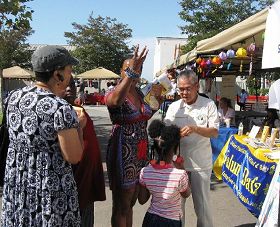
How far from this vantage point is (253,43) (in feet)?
21.4

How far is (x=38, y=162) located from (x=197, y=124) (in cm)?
166

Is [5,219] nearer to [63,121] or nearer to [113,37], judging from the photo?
[63,121]

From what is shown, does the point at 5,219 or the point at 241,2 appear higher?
the point at 241,2

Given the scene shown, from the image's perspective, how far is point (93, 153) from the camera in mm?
2789

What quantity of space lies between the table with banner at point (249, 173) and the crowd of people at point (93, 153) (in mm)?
610

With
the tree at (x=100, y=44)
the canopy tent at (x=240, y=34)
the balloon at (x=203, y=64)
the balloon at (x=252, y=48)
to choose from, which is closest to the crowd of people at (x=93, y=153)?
the canopy tent at (x=240, y=34)

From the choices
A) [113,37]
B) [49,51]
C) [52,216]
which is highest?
[113,37]

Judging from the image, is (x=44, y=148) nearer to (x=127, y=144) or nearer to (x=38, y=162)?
(x=38, y=162)

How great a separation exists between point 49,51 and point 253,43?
16.7 feet

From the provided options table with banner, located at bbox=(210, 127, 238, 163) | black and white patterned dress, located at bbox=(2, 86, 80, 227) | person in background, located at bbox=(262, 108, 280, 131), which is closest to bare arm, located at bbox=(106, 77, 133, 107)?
black and white patterned dress, located at bbox=(2, 86, 80, 227)

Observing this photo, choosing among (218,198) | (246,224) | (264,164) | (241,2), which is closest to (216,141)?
(218,198)

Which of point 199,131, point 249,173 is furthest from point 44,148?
point 249,173

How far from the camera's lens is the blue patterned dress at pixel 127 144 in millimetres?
3033

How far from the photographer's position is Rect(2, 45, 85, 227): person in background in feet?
6.67
